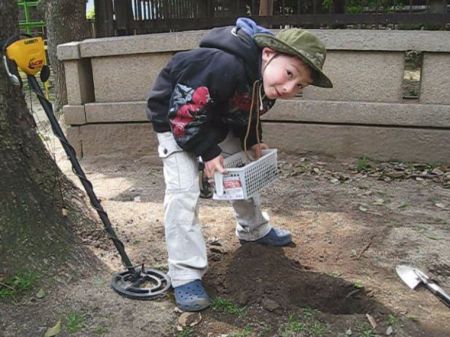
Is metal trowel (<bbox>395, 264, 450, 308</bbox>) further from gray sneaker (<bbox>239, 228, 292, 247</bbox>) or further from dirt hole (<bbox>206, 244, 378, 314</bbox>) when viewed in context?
gray sneaker (<bbox>239, 228, 292, 247</bbox>)

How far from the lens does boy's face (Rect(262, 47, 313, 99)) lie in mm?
2291

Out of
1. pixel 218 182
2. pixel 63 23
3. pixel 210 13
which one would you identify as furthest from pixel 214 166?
pixel 63 23

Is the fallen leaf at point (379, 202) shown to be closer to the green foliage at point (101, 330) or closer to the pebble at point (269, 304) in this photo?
the pebble at point (269, 304)

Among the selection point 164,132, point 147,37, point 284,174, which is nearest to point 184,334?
point 164,132

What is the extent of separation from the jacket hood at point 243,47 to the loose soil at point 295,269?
0.95m

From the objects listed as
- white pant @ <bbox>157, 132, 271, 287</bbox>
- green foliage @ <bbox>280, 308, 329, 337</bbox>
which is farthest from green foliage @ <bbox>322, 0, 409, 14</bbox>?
green foliage @ <bbox>280, 308, 329, 337</bbox>

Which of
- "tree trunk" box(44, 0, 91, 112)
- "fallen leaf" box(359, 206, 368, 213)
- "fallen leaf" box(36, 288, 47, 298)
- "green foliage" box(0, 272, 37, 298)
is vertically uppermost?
"tree trunk" box(44, 0, 91, 112)

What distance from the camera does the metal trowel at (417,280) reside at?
8.27 ft

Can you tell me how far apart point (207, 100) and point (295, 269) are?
0.99 metres

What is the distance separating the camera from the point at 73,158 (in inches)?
97.0

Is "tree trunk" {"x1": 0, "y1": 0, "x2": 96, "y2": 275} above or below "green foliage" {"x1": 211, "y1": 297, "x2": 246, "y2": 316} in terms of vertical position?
above

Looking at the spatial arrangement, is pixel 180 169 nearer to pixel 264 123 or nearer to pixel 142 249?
pixel 142 249

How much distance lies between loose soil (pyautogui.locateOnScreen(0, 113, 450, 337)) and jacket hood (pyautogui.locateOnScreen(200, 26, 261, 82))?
95 cm

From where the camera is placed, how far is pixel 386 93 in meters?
4.73
